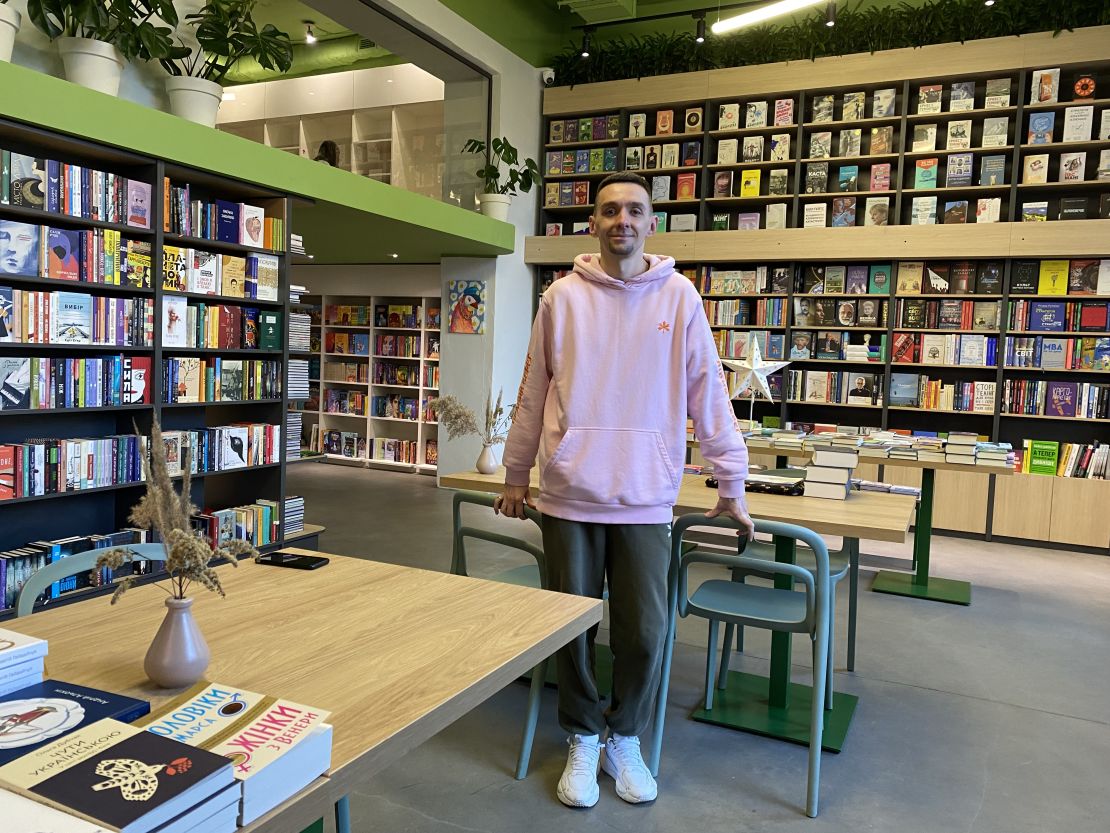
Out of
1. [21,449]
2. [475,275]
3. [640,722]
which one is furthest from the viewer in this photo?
[475,275]

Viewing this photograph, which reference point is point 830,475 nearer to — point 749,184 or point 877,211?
point 877,211

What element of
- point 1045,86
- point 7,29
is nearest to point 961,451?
point 1045,86

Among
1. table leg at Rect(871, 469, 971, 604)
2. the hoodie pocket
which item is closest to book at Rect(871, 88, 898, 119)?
table leg at Rect(871, 469, 971, 604)

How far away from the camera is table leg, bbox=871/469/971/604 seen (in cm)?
471

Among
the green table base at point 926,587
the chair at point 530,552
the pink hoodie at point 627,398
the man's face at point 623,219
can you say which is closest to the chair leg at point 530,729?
the chair at point 530,552

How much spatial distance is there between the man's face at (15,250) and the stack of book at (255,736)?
3181 millimetres

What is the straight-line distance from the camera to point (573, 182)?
8.14 meters

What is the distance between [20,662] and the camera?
3.59ft

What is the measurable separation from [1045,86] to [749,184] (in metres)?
2.33

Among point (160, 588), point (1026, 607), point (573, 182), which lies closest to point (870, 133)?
point (573, 182)

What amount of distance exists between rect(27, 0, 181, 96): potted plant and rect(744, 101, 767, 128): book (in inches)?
193

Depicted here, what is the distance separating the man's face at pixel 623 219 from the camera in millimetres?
2250

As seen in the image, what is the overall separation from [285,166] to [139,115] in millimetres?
1054

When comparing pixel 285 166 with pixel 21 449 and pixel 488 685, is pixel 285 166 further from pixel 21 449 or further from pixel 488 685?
pixel 488 685
